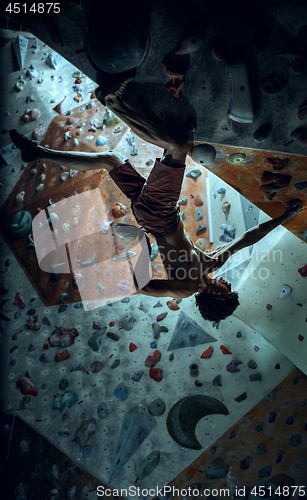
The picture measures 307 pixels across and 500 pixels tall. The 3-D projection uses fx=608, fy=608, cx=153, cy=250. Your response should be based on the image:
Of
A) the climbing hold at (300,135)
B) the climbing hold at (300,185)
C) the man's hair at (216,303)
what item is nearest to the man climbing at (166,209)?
the man's hair at (216,303)

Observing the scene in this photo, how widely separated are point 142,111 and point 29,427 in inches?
70.9

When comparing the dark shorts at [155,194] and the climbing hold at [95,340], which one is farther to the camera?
the climbing hold at [95,340]

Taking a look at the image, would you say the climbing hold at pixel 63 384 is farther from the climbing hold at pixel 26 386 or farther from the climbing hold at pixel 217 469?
the climbing hold at pixel 217 469

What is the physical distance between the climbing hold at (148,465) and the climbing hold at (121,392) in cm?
31

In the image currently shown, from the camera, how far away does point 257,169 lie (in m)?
2.29

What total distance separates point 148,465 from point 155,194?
56.4 inches

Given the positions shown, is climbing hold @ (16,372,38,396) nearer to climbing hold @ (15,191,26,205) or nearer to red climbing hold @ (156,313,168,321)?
red climbing hold @ (156,313,168,321)

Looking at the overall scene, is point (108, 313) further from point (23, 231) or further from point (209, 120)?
point (209, 120)

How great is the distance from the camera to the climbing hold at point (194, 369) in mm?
3146

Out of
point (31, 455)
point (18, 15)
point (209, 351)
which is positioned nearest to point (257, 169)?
point (18, 15)

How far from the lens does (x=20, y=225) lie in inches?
134

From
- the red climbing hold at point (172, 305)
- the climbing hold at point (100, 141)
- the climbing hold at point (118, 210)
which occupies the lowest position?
the red climbing hold at point (172, 305)

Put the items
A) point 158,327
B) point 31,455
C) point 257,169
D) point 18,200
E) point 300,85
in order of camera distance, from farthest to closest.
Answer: point 18,200, point 158,327, point 31,455, point 257,169, point 300,85

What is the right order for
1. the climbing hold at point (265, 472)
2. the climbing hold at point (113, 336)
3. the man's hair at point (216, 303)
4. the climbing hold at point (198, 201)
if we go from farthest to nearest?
the climbing hold at point (198, 201), the climbing hold at point (113, 336), the climbing hold at point (265, 472), the man's hair at point (216, 303)
